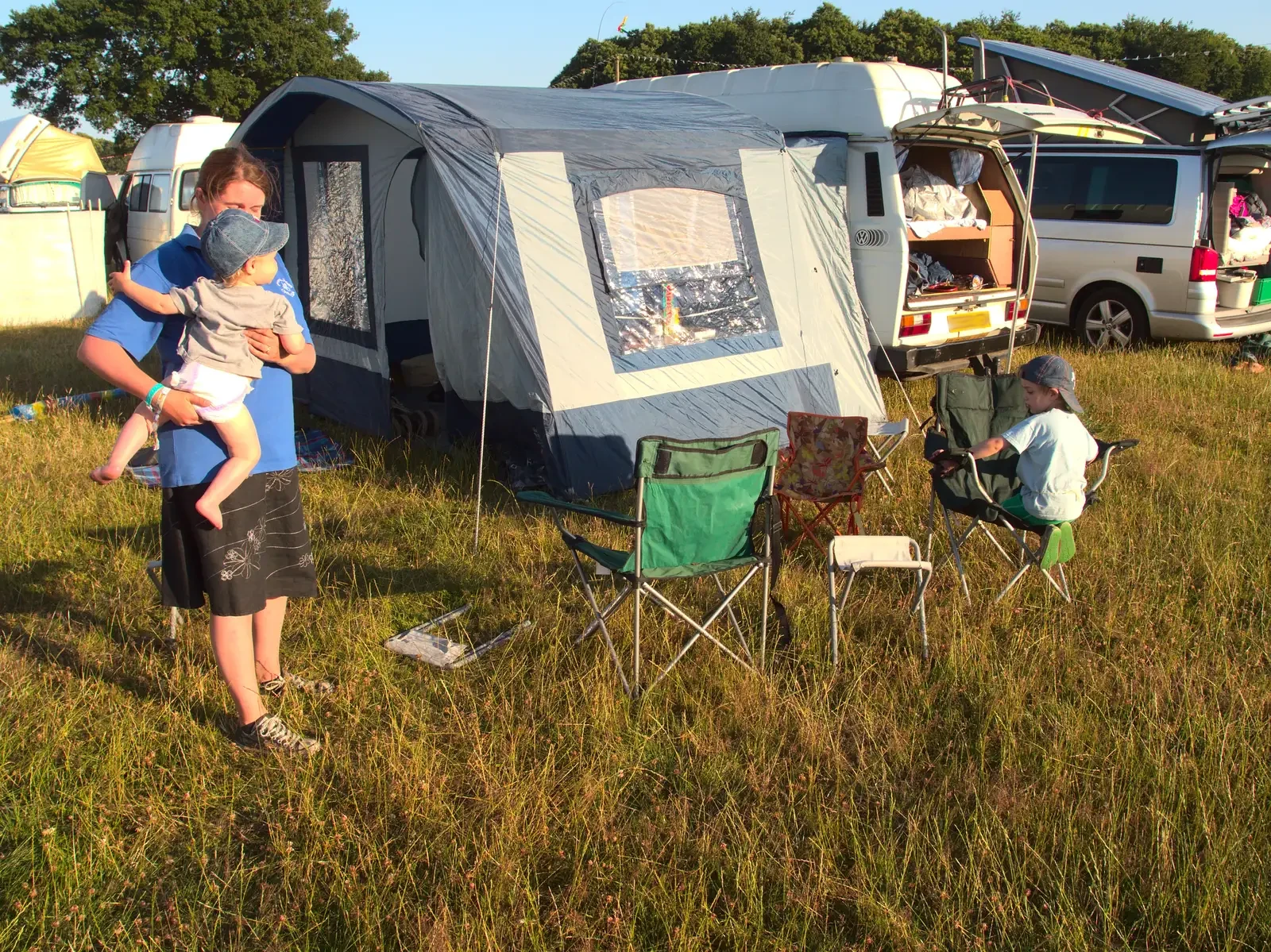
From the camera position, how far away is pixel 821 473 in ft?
15.7

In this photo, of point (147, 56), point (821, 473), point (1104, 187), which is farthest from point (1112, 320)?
point (147, 56)

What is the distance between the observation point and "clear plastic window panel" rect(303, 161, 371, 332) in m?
6.08

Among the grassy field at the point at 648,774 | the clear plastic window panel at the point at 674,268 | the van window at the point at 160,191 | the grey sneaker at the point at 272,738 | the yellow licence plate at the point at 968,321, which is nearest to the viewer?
the grassy field at the point at 648,774

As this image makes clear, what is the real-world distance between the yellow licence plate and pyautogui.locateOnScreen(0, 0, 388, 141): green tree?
26.2 metres

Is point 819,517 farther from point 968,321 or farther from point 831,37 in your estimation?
point 831,37

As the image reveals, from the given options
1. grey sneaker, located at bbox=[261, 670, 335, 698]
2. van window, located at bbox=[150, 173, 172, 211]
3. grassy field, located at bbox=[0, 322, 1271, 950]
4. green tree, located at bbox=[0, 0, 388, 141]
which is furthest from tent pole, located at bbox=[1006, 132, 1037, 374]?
green tree, located at bbox=[0, 0, 388, 141]

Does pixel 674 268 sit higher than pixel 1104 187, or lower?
lower

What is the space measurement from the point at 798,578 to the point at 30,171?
50.2 ft

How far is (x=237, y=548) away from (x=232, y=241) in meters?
0.79

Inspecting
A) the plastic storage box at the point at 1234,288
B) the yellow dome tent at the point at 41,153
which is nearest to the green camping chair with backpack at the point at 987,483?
the plastic storage box at the point at 1234,288

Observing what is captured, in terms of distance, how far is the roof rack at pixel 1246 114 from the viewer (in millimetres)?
8398

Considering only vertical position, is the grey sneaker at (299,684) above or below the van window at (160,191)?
below

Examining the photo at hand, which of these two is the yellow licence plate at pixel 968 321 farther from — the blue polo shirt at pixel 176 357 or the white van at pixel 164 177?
the white van at pixel 164 177

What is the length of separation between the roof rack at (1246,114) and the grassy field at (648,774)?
5700 millimetres
